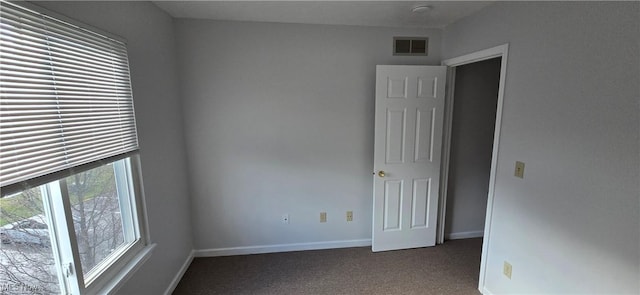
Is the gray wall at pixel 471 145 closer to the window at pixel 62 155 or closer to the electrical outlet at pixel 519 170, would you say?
the electrical outlet at pixel 519 170

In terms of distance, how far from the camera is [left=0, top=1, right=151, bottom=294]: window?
35.6 inches

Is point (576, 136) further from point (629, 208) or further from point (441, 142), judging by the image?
point (441, 142)

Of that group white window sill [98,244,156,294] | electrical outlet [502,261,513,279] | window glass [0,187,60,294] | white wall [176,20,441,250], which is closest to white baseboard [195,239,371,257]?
white wall [176,20,441,250]

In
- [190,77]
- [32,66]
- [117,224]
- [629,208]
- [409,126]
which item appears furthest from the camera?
[409,126]

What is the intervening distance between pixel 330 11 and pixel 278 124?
1.11m

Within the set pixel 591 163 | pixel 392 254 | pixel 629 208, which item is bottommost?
pixel 392 254

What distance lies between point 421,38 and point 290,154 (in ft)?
5.84

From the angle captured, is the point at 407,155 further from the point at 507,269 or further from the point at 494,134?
the point at 507,269

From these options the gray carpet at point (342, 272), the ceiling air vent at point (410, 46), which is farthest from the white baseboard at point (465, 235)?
the ceiling air vent at point (410, 46)

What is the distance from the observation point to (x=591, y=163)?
4.17 ft

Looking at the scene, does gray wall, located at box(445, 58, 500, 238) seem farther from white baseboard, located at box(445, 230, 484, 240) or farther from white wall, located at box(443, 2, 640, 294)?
white wall, located at box(443, 2, 640, 294)

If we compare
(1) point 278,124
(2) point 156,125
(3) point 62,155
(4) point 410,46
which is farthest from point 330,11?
(3) point 62,155

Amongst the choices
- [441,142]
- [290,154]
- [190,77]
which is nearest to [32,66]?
[190,77]

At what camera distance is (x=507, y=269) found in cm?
185
